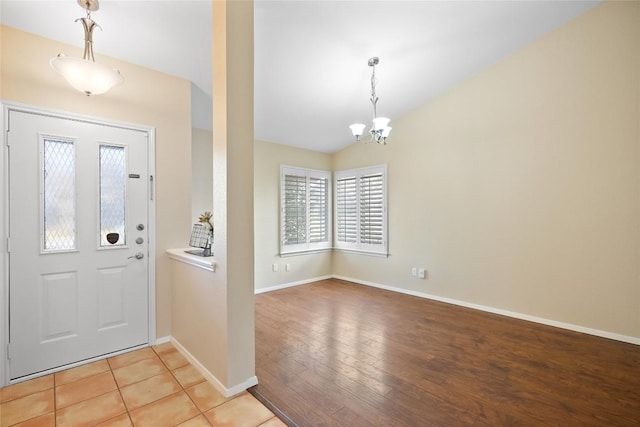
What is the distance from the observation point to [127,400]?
1982mm

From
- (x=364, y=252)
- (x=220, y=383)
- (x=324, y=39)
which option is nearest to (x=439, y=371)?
(x=220, y=383)

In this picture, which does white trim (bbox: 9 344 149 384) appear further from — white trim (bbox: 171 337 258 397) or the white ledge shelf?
the white ledge shelf

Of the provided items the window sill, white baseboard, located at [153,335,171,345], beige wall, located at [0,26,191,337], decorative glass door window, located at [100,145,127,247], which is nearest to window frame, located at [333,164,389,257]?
the window sill

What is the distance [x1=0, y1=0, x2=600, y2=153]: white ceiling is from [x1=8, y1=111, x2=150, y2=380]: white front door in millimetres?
803

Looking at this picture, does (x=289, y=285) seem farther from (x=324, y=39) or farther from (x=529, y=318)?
(x=324, y=39)

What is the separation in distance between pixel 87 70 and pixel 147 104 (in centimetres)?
88

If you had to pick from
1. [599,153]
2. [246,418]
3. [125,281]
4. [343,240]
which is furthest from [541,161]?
[125,281]

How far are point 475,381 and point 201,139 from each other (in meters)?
4.33

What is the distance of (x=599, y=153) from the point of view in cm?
296

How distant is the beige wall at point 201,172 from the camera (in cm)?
411

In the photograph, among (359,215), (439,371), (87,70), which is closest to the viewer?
(87,70)

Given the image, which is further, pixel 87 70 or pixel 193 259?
pixel 193 259

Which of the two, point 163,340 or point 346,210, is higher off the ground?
point 346,210

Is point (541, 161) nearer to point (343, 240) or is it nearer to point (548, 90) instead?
point (548, 90)
